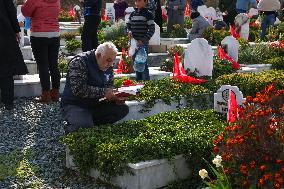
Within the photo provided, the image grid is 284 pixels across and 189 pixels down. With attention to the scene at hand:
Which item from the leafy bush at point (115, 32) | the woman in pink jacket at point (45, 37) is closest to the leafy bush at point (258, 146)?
the woman in pink jacket at point (45, 37)

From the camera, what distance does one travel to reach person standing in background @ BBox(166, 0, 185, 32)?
1438 centimetres

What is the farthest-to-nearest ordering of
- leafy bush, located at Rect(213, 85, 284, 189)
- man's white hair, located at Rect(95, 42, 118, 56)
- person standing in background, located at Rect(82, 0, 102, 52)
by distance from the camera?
person standing in background, located at Rect(82, 0, 102, 52) < man's white hair, located at Rect(95, 42, 118, 56) < leafy bush, located at Rect(213, 85, 284, 189)

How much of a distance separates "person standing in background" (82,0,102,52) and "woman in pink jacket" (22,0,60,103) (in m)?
1.93

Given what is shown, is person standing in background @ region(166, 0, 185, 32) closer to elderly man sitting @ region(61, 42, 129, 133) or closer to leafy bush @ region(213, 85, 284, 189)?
elderly man sitting @ region(61, 42, 129, 133)

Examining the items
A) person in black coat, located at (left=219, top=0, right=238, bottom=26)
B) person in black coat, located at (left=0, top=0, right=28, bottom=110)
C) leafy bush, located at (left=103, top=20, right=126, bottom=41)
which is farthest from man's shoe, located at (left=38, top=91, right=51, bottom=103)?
person in black coat, located at (left=219, top=0, right=238, bottom=26)

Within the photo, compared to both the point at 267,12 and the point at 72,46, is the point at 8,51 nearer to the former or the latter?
the point at 72,46

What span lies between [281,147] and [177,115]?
7.50 feet

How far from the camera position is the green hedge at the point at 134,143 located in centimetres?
488

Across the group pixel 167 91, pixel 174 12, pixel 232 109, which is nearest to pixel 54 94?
pixel 167 91

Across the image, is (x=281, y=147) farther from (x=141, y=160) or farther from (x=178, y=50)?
(x=178, y=50)

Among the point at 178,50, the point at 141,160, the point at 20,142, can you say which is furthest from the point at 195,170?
the point at 178,50

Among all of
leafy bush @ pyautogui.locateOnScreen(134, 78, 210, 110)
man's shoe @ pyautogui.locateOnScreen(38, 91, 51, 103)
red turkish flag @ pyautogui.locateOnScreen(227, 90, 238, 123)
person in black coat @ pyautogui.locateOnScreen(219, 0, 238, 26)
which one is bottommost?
man's shoe @ pyautogui.locateOnScreen(38, 91, 51, 103)

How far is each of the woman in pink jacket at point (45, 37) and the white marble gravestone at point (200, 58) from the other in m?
2.12

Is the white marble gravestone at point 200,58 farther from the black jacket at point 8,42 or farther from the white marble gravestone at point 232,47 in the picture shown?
the black jacket at point 8,42
